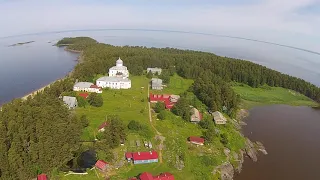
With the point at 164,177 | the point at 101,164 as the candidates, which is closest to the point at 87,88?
the point at 101,164

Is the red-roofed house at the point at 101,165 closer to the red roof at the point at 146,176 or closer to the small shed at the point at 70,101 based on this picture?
the red roof at the point at 146,176

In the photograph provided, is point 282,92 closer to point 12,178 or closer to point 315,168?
point 315,168

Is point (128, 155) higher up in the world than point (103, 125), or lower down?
lower down

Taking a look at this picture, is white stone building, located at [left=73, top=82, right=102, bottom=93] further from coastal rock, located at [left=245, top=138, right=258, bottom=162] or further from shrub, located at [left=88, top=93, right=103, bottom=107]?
coastal rock, located at [left=245, top=138, right=258, bottom=162]

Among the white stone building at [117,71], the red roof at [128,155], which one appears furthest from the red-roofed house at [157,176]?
the white stone building at [117,71]

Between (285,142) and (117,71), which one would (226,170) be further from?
(117,71)

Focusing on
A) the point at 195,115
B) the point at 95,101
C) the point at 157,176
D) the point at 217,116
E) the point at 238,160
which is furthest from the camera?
the point at 95,101
